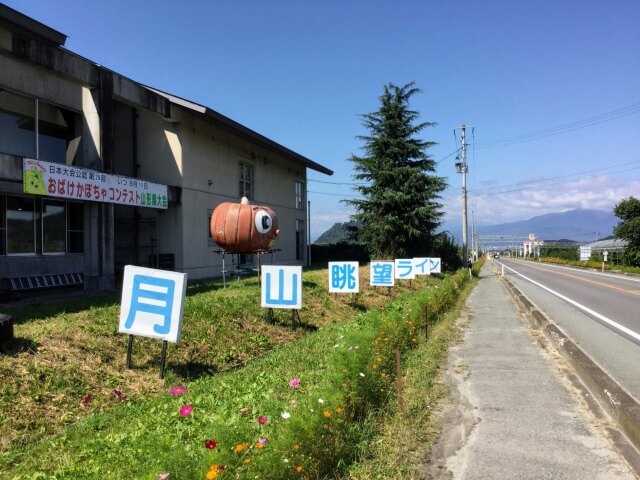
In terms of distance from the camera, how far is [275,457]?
9.55 ft

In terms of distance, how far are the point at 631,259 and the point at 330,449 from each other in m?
49.7

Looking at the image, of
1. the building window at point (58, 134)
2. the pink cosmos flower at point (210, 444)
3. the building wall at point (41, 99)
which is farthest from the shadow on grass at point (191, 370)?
the building window at point (58, 134)

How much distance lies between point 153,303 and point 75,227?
11785 millimetres

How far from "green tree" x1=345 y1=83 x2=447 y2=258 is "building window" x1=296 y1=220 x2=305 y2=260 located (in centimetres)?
410

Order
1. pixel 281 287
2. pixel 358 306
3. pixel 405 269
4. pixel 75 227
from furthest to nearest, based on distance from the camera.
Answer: pixel 405 269
pixel 75 227
pixel 358 306
pixel 281 287

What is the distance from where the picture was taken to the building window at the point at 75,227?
16812 millimetres

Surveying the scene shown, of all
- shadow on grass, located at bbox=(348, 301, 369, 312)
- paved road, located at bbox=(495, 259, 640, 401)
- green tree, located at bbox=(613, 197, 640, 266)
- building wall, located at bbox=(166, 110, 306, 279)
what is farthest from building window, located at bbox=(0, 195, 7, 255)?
green tree, located at bbox=(613, 197, 640, 266)

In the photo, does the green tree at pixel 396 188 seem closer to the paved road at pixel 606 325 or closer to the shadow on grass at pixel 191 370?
the paved road at pixel 606 325

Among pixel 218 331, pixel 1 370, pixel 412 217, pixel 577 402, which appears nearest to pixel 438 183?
pixel 412 217

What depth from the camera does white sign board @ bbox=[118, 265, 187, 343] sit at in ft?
22.8

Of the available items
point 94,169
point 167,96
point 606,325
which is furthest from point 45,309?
point 606,325

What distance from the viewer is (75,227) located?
55.8 feet

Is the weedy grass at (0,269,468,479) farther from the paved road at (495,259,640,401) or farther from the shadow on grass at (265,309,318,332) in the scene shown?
the paved road at (495,259,640,401)

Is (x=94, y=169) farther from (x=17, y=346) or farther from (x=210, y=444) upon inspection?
(x=210, y=444)
